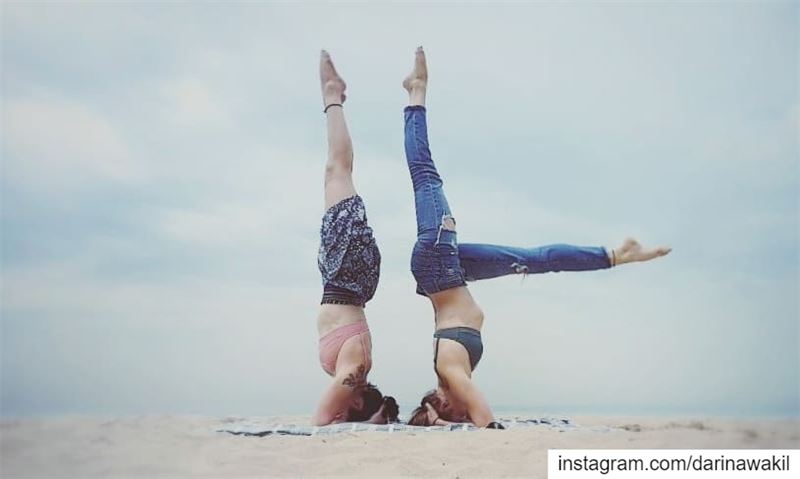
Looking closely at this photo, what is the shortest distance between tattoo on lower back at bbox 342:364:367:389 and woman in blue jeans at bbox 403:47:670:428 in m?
0.26

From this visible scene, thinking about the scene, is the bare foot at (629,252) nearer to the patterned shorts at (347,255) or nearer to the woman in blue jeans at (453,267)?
the woman in blue jeans at (453,267)

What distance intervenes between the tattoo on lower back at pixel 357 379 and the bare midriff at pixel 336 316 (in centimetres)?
20

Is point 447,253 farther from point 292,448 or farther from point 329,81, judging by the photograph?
point 292,448

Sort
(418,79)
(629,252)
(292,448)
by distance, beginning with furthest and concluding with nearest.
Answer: (418,79) < (629,252) < (292,448)

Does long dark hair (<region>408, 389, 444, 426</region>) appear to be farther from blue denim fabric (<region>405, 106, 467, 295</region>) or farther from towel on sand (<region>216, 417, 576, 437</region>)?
blue denim fabric (<region>405, 106, 467, 295</region>)

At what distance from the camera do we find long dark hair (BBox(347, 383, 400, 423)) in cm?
348

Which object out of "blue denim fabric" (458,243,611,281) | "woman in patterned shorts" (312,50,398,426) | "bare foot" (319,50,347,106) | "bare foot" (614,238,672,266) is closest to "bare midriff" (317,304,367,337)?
"woman in patterned shorts" (312,50,398,426)

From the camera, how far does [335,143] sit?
367 centimetres

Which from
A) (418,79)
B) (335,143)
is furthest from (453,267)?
(418,79)

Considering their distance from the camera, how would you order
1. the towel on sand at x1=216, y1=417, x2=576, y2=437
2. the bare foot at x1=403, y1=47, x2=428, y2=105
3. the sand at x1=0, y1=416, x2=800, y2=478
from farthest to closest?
the bare foot at x1=403, y1=47, x2=428, y2=105, the towel on sand at x1=216, y1=417, x2=576, y2=437, the sand at x1=0, y1=416, x2=800, y2=478

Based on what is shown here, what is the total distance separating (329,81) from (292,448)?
167 cm

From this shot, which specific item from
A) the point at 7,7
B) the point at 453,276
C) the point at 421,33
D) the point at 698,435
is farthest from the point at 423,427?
the point at 7,7

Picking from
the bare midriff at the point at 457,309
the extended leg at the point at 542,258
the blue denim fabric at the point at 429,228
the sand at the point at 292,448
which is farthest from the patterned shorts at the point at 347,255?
the sand at the point at 292,448

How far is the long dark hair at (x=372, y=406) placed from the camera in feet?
11.4
